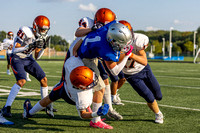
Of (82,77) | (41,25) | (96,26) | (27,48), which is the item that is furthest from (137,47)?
(27,48)

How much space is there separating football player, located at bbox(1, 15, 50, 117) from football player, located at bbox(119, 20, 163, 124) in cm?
167

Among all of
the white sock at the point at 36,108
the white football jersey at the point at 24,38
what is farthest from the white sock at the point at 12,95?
the white football jersey at the point at 24,38

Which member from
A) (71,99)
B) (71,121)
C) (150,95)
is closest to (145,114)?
(150,95)

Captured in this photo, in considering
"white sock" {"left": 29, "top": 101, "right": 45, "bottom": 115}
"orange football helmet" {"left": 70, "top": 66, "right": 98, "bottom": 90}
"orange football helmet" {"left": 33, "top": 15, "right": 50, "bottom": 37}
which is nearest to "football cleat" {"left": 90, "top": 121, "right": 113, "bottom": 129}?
"orange football helmet" {"left": 70, "top": 66, "right": 98, "bottom": 90}

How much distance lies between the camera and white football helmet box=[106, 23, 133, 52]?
3445 mm

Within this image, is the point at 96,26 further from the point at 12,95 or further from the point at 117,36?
the point at 12,95

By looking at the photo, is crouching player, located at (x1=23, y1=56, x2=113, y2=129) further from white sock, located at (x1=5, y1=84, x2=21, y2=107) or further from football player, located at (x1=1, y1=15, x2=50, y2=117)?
football player, located at (x1=1, y1=15, x2=50, y2=117)

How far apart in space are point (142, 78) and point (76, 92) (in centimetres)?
144

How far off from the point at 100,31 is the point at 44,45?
1751mm

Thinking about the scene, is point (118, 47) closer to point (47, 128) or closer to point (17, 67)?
point (47, 128)

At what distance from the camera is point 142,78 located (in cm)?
474

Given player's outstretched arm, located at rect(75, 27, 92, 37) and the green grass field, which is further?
the green grass field

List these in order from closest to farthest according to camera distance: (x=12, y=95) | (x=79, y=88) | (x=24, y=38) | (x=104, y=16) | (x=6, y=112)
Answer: (x=79, y=88), (x=104, y=16), (x=6, y=112), (x=12, y=95), (x=24, y=38)

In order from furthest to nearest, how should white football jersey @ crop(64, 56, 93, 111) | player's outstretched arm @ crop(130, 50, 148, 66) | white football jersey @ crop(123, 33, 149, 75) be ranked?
white football jersey @ crop(123, 33, 149, 75) < player's outstretched arm @ crop(130, 50, 148, 66) < white football jersey @ crop(64, 56, 93, 111)
